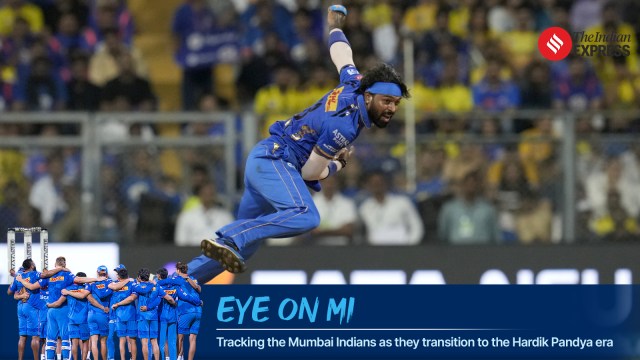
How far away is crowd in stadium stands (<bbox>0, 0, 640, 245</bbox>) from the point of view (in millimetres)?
16484

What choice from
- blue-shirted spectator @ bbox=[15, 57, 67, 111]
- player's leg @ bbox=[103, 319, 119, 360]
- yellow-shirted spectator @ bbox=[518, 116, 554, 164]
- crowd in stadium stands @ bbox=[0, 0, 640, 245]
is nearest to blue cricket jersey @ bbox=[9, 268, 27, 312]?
player's leg @ bbox=[103, 319, 119, 360]

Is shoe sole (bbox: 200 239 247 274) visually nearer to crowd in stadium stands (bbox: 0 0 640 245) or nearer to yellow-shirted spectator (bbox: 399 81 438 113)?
crowd in stadium stands (bbox: 0 0 640 245)

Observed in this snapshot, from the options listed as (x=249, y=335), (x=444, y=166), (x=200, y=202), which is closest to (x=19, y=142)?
(x=200, y=202)

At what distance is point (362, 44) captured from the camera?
19812mm

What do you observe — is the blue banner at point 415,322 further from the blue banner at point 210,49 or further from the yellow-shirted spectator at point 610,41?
the blue banner at point 210,49

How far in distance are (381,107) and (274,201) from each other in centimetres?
129

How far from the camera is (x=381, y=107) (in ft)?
38.9

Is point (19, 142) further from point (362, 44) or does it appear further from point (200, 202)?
point (362, 44)

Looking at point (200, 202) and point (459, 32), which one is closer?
point (200, 202)

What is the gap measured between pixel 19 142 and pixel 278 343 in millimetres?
3980

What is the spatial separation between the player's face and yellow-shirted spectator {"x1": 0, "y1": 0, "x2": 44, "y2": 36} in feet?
32.9

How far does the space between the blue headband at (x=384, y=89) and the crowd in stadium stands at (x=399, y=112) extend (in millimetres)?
4508

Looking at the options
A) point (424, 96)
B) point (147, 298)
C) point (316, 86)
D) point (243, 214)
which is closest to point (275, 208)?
point (243, 214)

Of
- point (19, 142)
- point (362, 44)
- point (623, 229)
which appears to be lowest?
point (623, 229)
